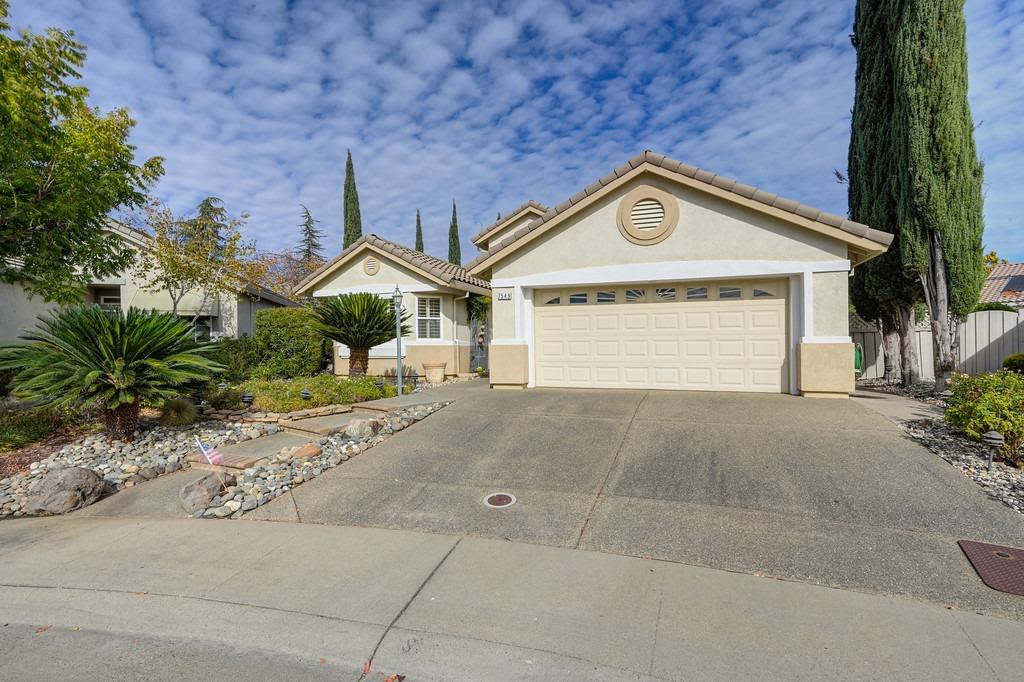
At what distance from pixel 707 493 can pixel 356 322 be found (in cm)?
919

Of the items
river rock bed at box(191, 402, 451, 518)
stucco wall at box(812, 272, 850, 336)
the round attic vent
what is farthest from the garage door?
river rock bed at box(191, 402, 451, 518)

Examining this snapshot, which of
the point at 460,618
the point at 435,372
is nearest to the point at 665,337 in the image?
the point at 435,372

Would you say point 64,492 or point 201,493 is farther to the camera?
point 64,492

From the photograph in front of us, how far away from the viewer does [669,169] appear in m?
9.45

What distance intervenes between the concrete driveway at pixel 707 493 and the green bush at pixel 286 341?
865cm

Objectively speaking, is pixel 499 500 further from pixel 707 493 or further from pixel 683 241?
pixel 683 241

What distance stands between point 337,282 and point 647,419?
12526mm

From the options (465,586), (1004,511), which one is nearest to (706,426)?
(1004,511)

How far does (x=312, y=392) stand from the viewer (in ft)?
32.6

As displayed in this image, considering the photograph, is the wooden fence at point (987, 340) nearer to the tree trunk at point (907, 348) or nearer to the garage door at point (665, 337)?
the tree trunk at point (907, 348)

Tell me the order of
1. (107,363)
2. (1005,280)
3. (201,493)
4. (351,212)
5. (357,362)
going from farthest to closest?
(351,212) → (1005,280) → (357,362) → (107,363) → (201,493)

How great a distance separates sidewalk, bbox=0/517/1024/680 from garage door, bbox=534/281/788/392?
6594 mm

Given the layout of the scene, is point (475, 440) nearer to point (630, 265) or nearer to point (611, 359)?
point (611, 359)

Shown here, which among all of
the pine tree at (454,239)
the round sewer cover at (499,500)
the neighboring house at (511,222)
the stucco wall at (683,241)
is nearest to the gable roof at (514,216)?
the neighboring house at (511,222)
